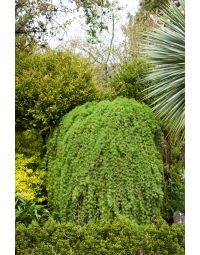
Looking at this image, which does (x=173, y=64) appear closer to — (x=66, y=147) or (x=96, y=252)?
(x=66, y=147)

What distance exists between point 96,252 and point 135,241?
0.34 m

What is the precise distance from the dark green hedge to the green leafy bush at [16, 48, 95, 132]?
1.83m

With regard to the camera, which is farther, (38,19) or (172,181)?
(38,19)

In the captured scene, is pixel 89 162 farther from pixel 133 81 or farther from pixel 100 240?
pixel 133 81

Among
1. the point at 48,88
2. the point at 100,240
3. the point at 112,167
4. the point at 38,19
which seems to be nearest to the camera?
the point at 100,240

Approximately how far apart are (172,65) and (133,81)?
46.2 inches

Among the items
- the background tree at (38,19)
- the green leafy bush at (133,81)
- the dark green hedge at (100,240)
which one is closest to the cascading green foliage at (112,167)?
the dark green hedge at (100,240)

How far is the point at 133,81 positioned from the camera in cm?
625

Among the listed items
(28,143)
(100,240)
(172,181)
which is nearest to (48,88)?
(28,143)

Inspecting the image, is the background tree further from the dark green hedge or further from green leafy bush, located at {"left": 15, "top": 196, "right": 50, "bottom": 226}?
the dark green hedge

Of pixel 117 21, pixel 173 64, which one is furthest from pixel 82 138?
pixel 117 21

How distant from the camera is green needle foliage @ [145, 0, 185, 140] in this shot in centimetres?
502

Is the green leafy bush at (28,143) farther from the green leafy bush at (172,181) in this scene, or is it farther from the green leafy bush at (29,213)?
the green leafy bush at (172,181)

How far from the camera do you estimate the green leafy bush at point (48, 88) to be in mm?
5793
